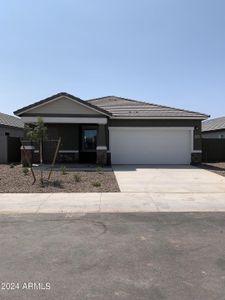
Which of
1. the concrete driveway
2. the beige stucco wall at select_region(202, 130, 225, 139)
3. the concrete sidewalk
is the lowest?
the concrete sidewalk

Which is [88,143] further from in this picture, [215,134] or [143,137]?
[215,134]

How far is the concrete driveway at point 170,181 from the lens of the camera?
13.0 m

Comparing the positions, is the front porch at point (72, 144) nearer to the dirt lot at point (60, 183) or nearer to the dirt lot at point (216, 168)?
the dirt lot at point (60, 183)

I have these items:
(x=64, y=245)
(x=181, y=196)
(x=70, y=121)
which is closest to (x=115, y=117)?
(x=70, y=121)

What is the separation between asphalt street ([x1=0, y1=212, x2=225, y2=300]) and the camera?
4617 millimetres

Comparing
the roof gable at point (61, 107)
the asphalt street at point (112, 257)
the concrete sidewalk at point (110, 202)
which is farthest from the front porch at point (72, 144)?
the asphalt street at point (112, 257)

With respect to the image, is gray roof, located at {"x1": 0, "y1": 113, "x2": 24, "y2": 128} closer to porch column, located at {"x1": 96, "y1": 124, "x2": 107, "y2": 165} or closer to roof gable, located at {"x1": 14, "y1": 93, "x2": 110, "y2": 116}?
roof gable, located at {"x1": 14, "y1": 93, "x2": 110, "y2": 116}

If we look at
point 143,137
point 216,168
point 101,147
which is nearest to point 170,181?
point 216,168

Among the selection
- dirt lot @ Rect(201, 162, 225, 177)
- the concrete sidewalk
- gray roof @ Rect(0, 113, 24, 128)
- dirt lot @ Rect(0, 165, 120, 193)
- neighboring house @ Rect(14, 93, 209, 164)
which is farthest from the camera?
gray roof @ Rect(0, 113, 24, 128)

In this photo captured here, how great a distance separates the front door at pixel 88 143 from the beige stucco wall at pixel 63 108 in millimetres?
3041

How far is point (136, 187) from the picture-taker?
1342cm

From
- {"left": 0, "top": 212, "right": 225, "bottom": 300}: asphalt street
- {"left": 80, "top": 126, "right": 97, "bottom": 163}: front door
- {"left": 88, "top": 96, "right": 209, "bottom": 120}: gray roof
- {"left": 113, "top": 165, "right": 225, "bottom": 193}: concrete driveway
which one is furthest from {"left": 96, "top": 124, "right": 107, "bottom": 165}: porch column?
{"left": 0, "top": 212, "right": 225, "bottom": 300}: asphalt street

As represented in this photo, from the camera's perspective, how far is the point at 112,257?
5852 mm

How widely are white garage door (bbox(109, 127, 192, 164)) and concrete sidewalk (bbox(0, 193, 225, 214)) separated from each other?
10.8 m
